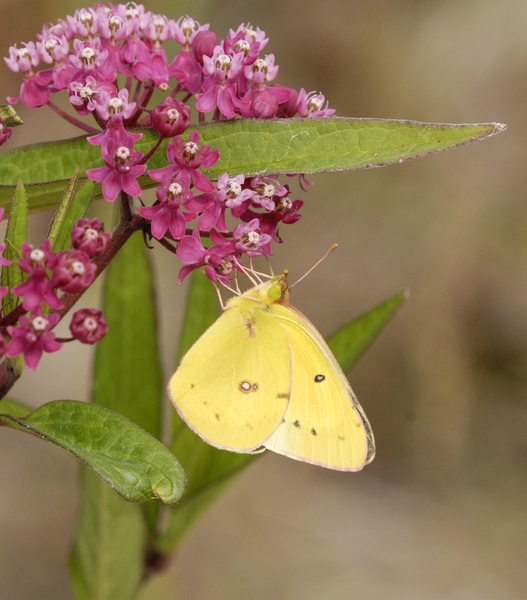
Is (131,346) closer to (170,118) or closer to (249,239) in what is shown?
(249,239)

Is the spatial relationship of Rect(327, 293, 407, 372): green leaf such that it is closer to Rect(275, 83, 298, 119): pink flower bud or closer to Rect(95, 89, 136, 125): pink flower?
Rect(275, 83, 298, 119): pink flower bud

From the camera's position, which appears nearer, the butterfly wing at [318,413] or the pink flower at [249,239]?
the pink flower at [249,239]

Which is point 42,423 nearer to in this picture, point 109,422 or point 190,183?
point 109,422

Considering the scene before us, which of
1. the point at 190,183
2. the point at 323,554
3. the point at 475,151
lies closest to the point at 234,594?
the point at 323,554

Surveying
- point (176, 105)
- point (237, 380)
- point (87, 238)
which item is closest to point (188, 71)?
point (176, 105)

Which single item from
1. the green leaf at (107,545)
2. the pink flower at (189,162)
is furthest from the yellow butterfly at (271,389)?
the green leaf at (107,545)

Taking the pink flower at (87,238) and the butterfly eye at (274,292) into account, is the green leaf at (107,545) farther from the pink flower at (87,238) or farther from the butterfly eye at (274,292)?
the pink flower at (87,238)
